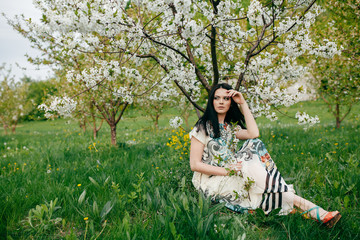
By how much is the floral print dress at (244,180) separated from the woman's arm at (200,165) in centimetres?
6

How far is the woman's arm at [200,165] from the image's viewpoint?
2.74m

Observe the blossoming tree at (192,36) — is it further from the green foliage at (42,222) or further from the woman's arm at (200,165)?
the green foliage at (42,222)

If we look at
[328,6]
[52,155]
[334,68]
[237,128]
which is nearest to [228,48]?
[237,128]

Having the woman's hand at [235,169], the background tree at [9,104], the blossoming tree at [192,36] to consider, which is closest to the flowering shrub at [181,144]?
the blossoming tree at [192,36]

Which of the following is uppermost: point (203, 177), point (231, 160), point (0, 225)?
point (231, 160)

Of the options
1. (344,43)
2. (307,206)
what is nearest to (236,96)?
(307,206)

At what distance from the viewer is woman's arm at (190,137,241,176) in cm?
274

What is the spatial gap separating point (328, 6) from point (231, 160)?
4.53 metres

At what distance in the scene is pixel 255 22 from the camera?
3.26 meters

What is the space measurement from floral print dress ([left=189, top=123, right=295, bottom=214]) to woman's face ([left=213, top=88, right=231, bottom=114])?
0.23 meters

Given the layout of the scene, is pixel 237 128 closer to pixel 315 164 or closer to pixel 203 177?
pixel 203 177

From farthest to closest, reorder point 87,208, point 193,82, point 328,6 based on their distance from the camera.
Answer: point 328,6 < point 193,82 < point 87,208

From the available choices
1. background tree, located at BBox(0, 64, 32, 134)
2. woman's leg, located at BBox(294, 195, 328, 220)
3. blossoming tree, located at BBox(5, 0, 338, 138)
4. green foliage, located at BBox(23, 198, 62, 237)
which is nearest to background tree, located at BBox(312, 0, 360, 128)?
blossoming tree, located at BBox(5, 0, 338, 138)

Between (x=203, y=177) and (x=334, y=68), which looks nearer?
(x=203, y=177)
